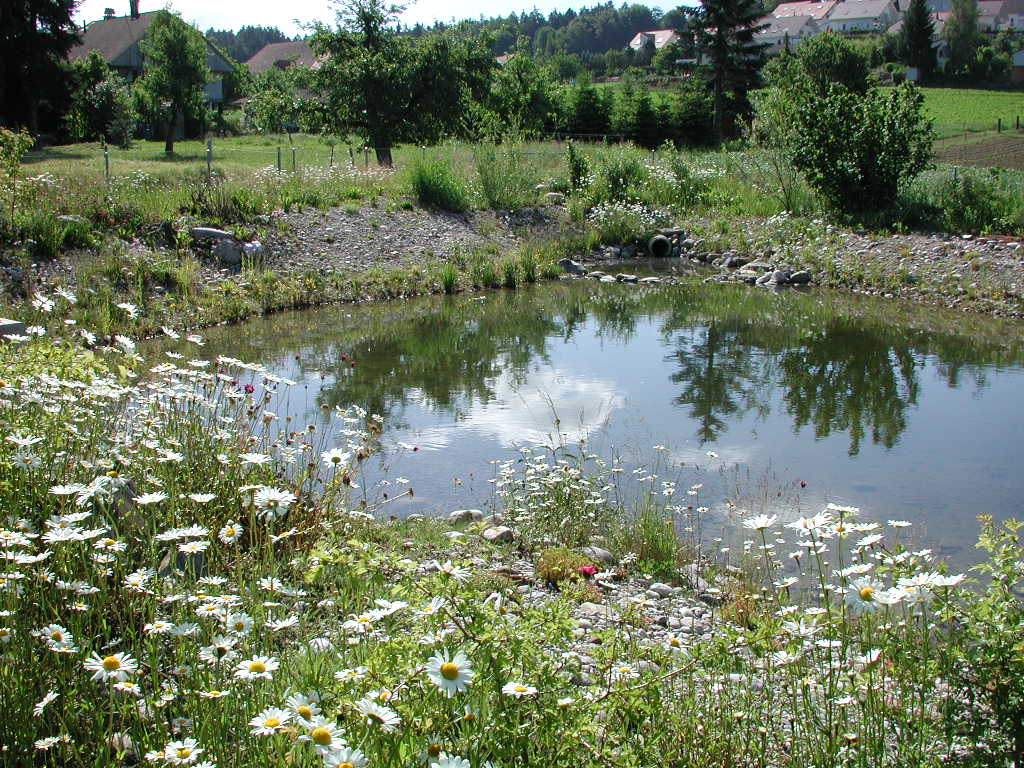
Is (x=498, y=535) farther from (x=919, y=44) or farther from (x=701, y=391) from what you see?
(x=919, y=44)

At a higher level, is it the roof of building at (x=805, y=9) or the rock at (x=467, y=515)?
the roof of building at (x=805, y=9)

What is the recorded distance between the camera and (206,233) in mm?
15078

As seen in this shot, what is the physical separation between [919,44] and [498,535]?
2541 inches

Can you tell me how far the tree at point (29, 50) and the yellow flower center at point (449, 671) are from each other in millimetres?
→ 32547

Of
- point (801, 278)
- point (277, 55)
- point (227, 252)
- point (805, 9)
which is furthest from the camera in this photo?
point (805, 9)

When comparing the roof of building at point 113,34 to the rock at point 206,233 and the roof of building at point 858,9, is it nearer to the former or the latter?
the rock at point 206,233

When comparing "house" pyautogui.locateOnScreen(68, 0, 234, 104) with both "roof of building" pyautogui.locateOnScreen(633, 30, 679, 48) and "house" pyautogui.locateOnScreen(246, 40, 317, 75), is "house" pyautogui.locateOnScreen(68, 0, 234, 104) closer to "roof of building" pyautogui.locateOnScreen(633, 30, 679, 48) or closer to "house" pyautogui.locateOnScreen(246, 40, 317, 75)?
"house" pyautogui.locateOnScreen(246, 40, 317, 75)

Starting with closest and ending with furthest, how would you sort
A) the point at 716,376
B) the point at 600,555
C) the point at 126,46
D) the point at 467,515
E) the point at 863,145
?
the point at 600,555
the point at 467,515
the point at 716,376
the point at 863,145
the point at 126,46

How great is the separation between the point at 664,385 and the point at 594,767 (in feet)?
27.8

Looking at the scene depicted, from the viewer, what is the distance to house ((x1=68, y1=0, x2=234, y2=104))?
47.9m

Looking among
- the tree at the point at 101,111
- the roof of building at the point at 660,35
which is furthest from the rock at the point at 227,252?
the roof of building at the point at 660,35

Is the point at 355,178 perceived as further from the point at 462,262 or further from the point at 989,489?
the point at 989,489

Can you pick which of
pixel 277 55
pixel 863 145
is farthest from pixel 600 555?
pixel 277 55

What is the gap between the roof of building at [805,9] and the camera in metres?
110
